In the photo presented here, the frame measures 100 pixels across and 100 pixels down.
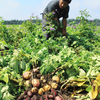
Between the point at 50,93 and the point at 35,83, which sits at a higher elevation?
the point at 35,83

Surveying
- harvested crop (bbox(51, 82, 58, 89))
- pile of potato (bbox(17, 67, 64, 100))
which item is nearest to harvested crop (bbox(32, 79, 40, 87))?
pile of potato (bbox(17, 67, 64, 100))

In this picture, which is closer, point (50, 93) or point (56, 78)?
point (50, 93)

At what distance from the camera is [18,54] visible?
204cm

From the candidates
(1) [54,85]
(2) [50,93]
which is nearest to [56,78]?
(1) [54,85]

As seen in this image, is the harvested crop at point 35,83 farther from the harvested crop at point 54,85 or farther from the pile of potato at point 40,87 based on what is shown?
the harvested crop at point 54,85

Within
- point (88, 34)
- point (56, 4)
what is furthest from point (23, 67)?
point (88, 34)

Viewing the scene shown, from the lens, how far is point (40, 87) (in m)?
1.68

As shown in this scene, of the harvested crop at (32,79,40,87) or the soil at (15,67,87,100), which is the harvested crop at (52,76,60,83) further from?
the harvested crop at (32,79,40,87)

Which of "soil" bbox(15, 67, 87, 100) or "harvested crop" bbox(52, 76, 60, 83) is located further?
"harvested crop" bbox(52, 76, 60, 83)

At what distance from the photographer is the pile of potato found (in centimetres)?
152

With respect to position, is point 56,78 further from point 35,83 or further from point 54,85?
point 35,83

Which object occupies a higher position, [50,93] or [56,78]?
[56,78]

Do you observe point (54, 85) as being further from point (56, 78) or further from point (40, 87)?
point (40, 87)

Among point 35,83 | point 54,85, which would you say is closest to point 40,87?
point 35,83
